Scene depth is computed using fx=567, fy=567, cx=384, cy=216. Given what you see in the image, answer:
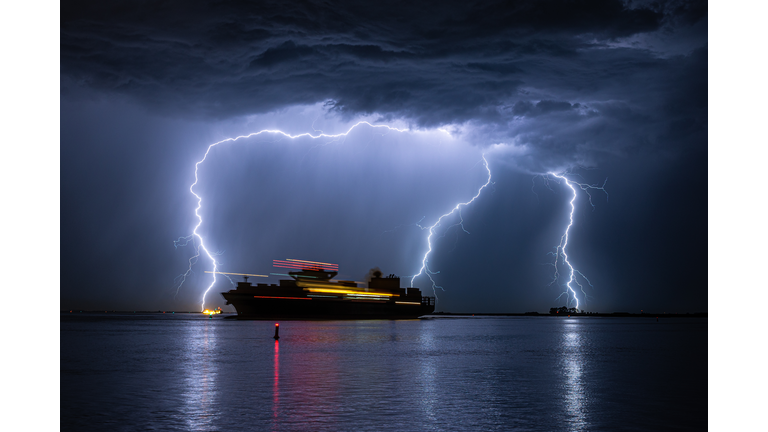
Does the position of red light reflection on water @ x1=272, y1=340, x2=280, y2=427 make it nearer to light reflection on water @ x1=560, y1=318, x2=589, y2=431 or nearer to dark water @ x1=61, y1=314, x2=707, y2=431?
dark water @ x1=61, y1=314, x2=707, y2=431

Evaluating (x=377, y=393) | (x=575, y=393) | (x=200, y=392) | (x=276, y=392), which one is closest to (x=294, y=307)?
(x=200, y=392)

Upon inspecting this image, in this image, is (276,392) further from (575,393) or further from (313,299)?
(313,299)

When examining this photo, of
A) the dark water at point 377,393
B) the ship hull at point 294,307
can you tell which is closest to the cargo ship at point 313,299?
the ship hull at point 294,307

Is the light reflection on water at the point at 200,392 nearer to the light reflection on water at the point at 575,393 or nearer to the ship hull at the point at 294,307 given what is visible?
the light reflection on water at the point at 575,393

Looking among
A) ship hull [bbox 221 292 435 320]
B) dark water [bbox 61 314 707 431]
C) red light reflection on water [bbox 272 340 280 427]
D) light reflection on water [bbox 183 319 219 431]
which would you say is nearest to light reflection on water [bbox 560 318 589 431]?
dark water [bbox 61 314 707 431]

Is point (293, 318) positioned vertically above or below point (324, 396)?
below

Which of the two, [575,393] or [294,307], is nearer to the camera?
[575,393]
